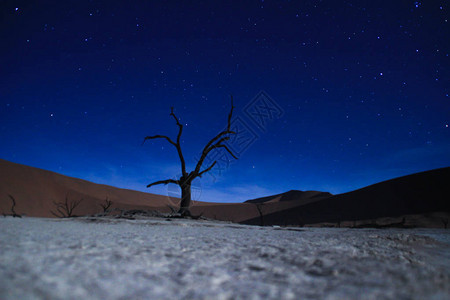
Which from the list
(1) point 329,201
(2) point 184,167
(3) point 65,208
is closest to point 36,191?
(3) point 65,208

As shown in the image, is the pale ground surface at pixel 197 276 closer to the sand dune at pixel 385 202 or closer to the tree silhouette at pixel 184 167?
the tree silhouette at pixel 184 167

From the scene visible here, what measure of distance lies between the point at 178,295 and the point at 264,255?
57 centimetres

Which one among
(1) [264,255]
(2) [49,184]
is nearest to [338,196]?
(1) [264,255]

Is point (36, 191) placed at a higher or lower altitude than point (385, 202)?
higher

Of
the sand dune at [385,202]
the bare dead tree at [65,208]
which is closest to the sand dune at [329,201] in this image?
the sand dune at [385,202]

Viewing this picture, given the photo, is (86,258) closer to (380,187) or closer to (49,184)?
(380,187)

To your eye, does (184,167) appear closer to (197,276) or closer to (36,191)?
(197,276)

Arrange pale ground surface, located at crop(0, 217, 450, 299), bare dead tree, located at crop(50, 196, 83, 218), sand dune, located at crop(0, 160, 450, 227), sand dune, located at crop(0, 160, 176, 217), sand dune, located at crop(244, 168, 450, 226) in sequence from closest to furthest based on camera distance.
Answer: pale ground surface, located at crop(0, 217, 450, 299) → bare dead tree, located at crop(50, 196, 83, 218) → sand dune, located at crop(244, 168, 450, 226) → sand dune, located at crop(0, 160, 450, 227) → sand dune, located at crop(0, 160, 176, 217)

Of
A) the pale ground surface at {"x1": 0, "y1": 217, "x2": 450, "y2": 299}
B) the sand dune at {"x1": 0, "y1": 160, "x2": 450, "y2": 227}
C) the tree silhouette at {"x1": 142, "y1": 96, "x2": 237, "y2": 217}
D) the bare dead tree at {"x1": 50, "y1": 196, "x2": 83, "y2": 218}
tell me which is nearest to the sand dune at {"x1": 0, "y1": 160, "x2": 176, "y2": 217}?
the sand dune at {"x1": 0, "y1": 160, "x2": 450, "y2": 227}

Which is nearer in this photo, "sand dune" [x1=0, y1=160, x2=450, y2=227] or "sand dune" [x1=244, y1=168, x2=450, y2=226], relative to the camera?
"sand dune" [x1=244, y1=168, x2=450, y2=226]

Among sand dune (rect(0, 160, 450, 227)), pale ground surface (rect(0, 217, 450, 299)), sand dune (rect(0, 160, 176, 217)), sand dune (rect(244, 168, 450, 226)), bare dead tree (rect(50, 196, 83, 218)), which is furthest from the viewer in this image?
sand dune (rect(0, 160, 176, 217))

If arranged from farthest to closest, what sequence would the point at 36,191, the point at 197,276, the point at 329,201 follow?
the point at 36,191 → the point at 329,201 → the point at 197,276

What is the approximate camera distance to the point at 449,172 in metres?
21.1

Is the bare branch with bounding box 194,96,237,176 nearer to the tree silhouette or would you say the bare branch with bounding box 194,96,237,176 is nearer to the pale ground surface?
the tree silhouette
